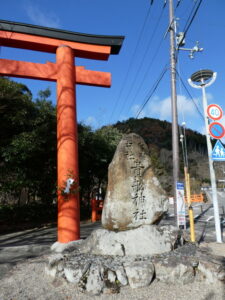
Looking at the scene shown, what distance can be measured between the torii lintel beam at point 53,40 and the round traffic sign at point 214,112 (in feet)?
11.5

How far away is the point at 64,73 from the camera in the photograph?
6.11 m

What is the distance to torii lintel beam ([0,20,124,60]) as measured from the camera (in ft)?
19.7

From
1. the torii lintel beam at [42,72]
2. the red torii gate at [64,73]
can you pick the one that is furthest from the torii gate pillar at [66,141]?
the torii lintel beam at [42,72]

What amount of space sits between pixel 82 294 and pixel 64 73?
17.6 feet

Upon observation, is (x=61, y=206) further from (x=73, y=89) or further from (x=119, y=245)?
(x=73, y=89)

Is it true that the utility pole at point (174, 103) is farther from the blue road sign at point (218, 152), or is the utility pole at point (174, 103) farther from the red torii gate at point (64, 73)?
the red torii gate at point (64, 73)

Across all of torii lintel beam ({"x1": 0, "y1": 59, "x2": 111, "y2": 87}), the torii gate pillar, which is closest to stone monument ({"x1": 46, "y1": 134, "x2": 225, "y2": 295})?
the torii gate pillar

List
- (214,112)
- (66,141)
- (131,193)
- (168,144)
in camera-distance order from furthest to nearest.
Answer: (168,144) < (66,141) < (214,112) < (131,193)

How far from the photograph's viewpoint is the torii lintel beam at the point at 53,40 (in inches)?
236

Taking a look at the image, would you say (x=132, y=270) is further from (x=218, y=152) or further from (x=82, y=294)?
(x=218, y=152)

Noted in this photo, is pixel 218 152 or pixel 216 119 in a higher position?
pixel 216 119

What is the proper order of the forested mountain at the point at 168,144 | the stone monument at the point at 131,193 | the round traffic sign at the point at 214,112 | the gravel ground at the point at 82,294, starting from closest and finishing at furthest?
the gravel ground at the point at 82,294, the stone monument at the point at 131,193, the round traffic sign at the point at 214,112, the forested mountain at the point at 168,144

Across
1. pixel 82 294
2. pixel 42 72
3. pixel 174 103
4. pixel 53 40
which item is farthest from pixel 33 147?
pixel 82 294

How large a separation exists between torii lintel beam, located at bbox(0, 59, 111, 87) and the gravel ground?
5079mm
